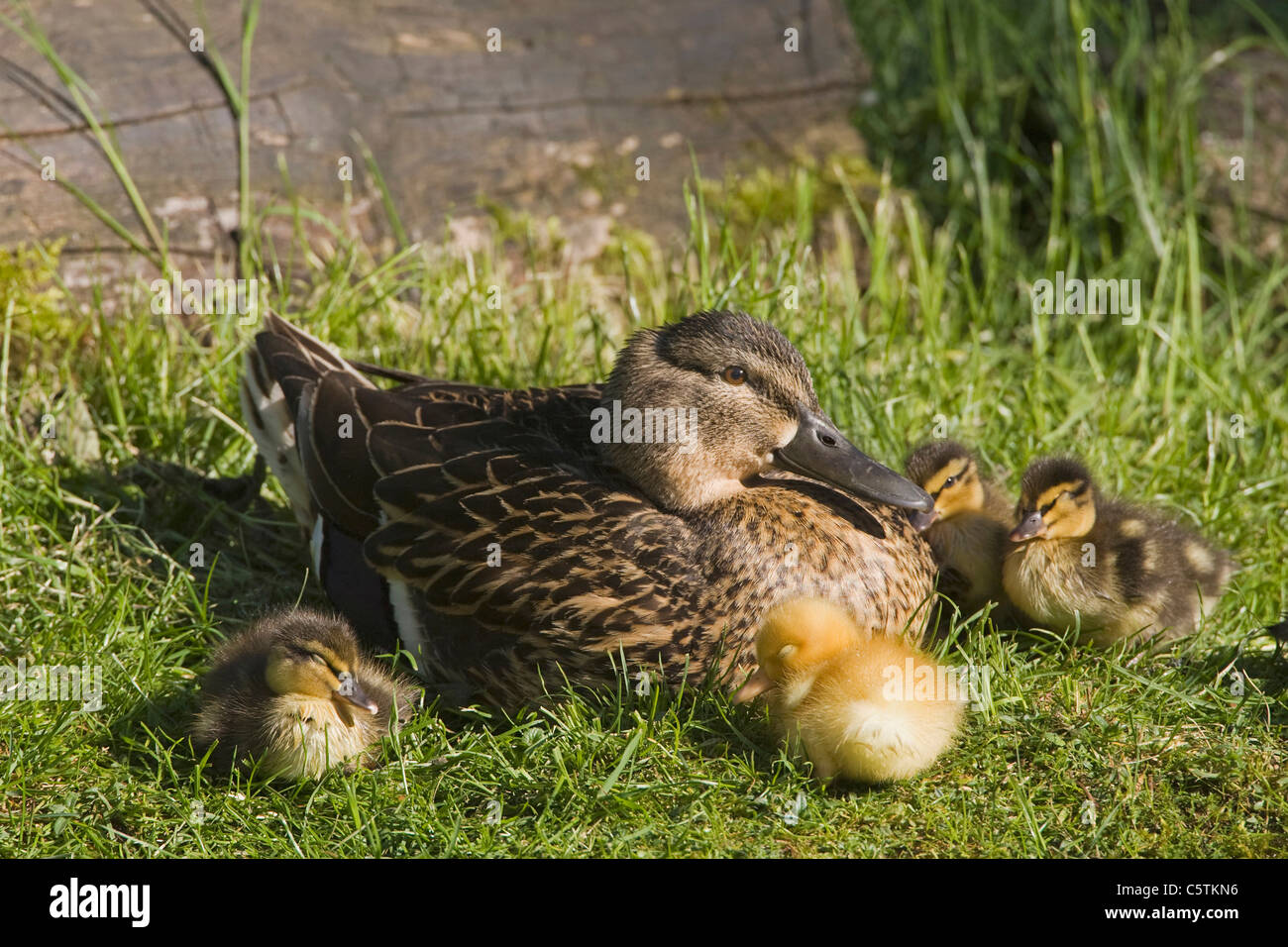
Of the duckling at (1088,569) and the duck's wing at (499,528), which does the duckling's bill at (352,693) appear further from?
the duckling at (1088,569)

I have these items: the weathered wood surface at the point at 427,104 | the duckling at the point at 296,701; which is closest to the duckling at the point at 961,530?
the duckling at the point at 296,701

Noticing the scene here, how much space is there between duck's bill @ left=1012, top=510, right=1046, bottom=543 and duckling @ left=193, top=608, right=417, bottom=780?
1.82 meters

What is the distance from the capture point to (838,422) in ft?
16.0

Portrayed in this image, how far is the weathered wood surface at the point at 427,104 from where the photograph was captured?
523 cm

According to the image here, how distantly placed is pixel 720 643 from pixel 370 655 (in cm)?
103

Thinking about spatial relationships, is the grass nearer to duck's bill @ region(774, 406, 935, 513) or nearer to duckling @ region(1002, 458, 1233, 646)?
duckling @ region(1002, 458, 1233, 646)

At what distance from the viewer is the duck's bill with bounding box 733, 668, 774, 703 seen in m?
3.48

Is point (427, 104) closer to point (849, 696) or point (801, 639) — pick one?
point (801, 639)

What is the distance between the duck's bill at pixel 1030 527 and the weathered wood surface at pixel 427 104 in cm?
276

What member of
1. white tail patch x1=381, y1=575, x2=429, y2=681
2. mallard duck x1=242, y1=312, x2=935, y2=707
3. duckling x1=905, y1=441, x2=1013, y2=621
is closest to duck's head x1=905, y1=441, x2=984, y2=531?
duckling x1=905, y1=441, x2=1013, y2=621

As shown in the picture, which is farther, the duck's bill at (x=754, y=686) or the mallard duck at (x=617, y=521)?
the mallard duck at (x=617, y=521)

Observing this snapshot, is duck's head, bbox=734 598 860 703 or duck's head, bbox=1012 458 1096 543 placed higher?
duck's head, bbox=1012 458 1096 543

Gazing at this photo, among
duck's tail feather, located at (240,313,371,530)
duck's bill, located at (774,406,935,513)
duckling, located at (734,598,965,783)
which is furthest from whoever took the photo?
duck's tail feather, located at (240,313,371,530)

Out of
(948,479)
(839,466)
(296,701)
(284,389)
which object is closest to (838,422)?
(948,479)
